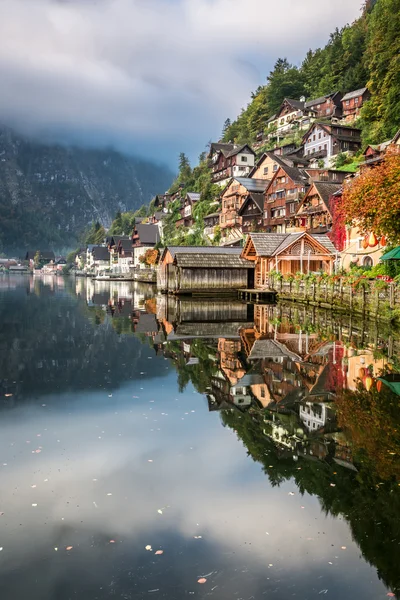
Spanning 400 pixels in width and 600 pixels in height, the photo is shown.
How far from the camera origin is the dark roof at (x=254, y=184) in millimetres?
73062

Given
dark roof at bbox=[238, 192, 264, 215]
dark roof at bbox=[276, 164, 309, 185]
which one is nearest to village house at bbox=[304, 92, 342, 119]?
dark roof at bbox=[238, 192, 264, 215]

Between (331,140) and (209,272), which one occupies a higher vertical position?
(331,140)

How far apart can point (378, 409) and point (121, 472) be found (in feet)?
20.3

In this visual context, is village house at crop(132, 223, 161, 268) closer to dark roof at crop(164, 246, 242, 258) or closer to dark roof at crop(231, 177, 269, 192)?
dark roof at crop(231, 177, 269, 192)

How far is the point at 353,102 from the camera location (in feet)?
284

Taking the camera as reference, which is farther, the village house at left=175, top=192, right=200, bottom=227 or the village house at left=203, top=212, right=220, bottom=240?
the village house at left=175, top=192, right=200, bottom=227

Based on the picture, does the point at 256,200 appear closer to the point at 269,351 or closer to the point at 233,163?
the point at 233,163

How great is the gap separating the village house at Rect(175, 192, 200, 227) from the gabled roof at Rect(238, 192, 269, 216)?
23.9 m

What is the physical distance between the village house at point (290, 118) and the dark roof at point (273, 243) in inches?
2236

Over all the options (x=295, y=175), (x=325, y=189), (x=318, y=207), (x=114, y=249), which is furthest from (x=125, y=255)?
(x=325, y=189)

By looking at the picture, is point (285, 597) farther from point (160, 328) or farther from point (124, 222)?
point (124, 222)

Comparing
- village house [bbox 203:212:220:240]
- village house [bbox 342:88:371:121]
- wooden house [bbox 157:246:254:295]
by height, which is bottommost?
wooden house [bbox 157:246:254:295]

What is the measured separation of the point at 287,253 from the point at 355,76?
64850 mm

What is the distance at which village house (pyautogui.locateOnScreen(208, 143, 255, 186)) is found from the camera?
3615 inches
